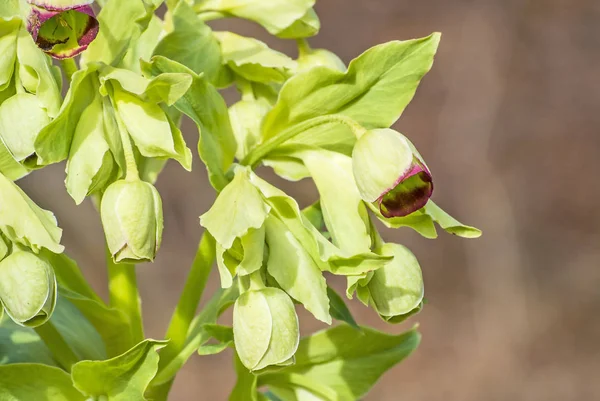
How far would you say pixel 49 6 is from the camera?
32.4 inches

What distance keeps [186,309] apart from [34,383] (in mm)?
205

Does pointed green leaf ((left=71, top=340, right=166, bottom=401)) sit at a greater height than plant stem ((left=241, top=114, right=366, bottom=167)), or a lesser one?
lesser

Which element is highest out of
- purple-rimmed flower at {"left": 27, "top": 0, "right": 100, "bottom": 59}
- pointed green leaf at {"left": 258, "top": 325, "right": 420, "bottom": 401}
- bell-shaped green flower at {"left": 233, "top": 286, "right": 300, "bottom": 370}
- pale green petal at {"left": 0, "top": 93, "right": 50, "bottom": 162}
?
purple-rimmed flower at {"left": 27, "top": 0, "right": 100, "bottom": 59}

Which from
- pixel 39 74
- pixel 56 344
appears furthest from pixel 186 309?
pixel 39 74

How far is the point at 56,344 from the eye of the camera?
3.59ft

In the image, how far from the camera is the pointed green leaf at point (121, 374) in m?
0.97

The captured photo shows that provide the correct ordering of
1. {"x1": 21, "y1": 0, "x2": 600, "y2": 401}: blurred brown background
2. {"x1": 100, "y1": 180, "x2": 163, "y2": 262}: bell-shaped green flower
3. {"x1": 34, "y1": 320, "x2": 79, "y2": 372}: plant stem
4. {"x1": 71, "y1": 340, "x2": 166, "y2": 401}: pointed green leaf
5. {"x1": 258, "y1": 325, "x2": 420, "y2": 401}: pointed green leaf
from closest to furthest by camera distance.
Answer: {"x1": 100, "y1": 180, "x2": 163, "y2": 262}: bell-shaped green flower < {"x1": 71, "y1": 340, "x2": 166, "y2": 401}: pointed green leaf < {"x1": 34, "y1": 320, "x2": 79, "y2": 372}: plant stem < {"x1": 258, "y1": 325, "x2": 420, "y2": 401}: pointed green leaf < {"x1": 21, "y1": 0, "x2": 600, "y2": 401}: blurred brown background

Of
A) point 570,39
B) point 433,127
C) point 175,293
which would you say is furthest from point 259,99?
point 570,39

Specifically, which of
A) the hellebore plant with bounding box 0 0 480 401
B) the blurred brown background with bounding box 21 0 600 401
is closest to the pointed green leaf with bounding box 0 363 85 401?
the hellebore plant with bounding box 0 0 480 401

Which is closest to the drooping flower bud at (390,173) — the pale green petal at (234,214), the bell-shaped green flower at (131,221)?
the pale green petal at (234,214)

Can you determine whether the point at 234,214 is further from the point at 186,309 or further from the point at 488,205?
the point at 488,205

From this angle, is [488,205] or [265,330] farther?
[488,205]

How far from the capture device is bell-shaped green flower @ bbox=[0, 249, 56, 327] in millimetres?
860

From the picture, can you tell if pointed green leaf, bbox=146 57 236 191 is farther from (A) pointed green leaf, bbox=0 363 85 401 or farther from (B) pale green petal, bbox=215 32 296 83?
(A) pointed green leaf, bbox=0 363 85 401
